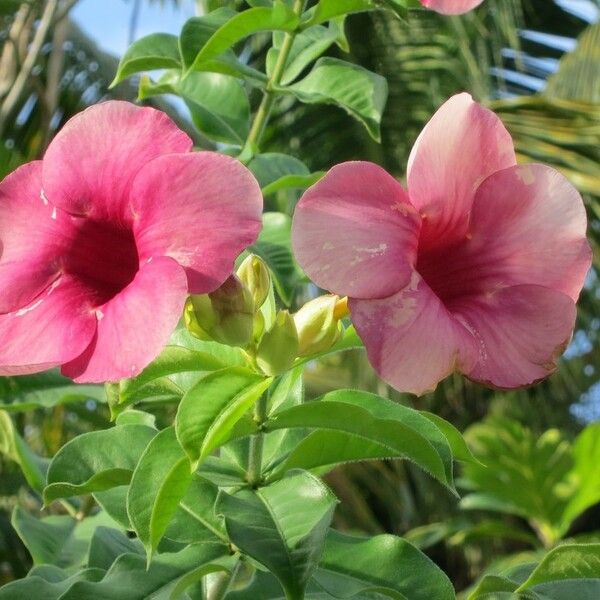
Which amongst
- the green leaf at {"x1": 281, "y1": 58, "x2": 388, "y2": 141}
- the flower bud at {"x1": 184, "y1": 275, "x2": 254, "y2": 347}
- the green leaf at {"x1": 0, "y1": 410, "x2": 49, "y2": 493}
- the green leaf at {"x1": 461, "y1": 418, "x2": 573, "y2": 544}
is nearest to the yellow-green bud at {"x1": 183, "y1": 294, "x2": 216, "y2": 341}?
the flower bud at {"x1": 184, "y1": 275, "x2": 254, "y2": 347}

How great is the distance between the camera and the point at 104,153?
70 centimetres

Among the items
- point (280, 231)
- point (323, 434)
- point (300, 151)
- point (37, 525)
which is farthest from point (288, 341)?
point (300, 151)

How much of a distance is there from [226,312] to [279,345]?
53mm

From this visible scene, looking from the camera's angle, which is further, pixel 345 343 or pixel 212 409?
pixel 345 343

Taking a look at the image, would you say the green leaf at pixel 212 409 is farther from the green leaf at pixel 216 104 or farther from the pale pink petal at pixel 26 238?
the green leaf at pixel 216 104

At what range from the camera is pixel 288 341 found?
0.73m

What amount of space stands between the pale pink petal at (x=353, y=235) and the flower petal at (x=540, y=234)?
0.07 m

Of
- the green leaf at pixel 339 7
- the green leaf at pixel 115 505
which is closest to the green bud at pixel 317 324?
the green leaf at pixel 115 505

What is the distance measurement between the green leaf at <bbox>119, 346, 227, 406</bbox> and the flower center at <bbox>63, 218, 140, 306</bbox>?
0.20 ft

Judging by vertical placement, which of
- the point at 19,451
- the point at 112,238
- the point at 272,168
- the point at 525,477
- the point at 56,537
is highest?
the point at 112,238

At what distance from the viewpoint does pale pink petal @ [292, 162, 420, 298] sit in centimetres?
64

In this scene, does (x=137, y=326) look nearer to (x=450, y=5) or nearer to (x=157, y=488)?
(x=157, y=488)

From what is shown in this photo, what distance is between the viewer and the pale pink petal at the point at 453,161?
695mm

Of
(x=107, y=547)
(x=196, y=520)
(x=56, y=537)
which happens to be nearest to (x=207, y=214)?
(x=196, y=520)
